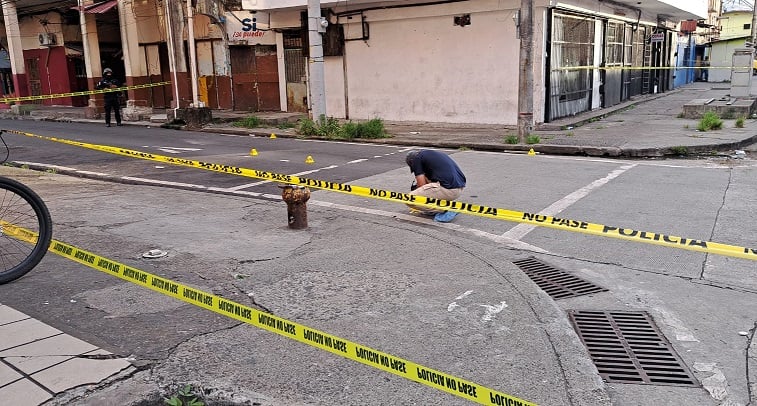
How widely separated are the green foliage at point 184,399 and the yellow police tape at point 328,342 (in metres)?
0.58

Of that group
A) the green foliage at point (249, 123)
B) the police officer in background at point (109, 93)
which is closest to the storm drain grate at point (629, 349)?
the green foliage at point (249, 123)

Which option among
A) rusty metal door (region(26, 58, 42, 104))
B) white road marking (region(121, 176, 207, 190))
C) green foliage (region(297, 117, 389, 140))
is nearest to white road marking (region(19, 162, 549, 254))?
white road marking (region(121, 176, 207, 190))

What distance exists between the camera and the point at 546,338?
4.32 metres

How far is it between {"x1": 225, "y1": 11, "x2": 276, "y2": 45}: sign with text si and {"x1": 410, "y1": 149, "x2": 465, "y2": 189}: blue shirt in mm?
16695

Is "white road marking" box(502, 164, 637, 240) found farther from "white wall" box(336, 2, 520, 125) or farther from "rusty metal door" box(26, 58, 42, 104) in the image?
"rusty metal door" box(26, 58, 42, 104)

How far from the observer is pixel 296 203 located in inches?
278

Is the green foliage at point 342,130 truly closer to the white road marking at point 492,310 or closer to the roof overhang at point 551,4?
the roof overhang at point 551,4

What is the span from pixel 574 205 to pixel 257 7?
15263mm

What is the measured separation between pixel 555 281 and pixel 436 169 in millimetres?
2623

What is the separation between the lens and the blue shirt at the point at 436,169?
7.79 m

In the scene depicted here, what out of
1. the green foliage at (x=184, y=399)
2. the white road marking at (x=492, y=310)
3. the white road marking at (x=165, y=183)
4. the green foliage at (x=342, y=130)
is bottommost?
the white road marking at (x=492, y=310)

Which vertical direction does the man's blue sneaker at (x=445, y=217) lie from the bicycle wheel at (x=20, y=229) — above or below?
below

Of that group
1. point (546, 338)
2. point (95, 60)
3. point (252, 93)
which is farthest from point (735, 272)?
point (95, 60)

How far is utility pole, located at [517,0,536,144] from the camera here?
1366 centimetres
